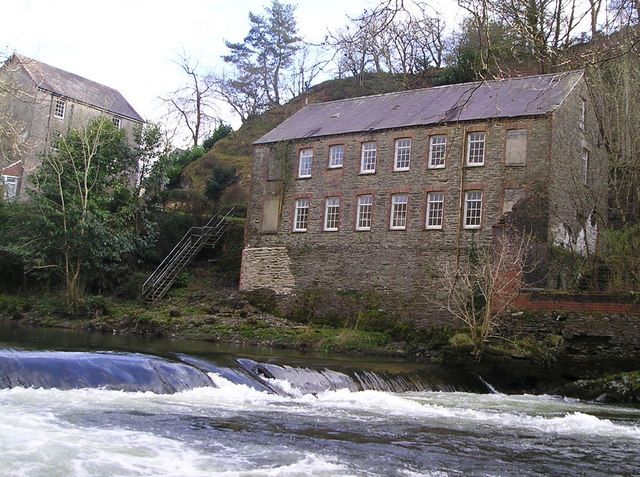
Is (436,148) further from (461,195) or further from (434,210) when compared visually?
(434,210)

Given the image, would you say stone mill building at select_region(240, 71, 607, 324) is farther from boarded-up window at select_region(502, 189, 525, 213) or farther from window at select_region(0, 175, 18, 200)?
window at select_region(0, 175, 18, 200)

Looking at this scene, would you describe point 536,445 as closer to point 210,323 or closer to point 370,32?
point 370,32

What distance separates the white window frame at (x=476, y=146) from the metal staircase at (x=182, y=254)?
13.9 m

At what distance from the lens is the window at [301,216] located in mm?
33531

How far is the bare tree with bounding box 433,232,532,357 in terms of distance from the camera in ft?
71.0

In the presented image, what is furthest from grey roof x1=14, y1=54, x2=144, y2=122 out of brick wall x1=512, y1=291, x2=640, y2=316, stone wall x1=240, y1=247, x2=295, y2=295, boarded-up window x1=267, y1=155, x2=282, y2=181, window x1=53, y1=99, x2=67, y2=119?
brick wall x1=512, y1=291, x2=640, y2=316

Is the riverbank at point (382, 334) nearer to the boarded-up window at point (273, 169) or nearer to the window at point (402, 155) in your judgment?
the boarded-up window at point (273, 169)

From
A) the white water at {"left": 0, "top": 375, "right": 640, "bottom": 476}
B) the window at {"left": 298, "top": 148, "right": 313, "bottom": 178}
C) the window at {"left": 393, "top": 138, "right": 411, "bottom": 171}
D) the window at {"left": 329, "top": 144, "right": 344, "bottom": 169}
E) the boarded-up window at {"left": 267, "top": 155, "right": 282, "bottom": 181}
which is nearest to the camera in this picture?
the white water at {"left": 0, "top": 375, "right": 640, "bottom": 476}

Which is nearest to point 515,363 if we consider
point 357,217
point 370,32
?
point 357,217

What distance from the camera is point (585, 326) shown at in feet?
70.8

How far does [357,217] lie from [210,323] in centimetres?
786

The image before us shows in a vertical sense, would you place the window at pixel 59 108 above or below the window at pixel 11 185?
above

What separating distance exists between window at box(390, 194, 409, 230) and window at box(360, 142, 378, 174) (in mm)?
1910

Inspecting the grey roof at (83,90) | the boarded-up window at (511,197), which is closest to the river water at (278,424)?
the boarded-up window at (511,197)
